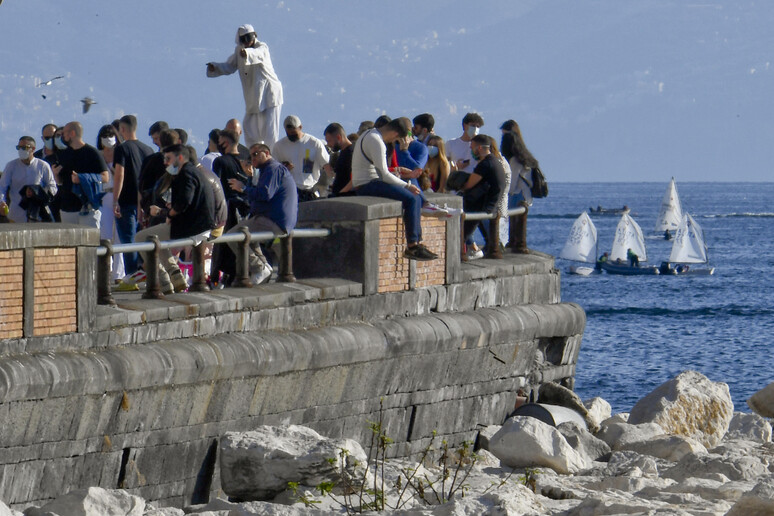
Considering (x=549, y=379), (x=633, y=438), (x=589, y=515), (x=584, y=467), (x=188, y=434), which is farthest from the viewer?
(x=549, y=379)

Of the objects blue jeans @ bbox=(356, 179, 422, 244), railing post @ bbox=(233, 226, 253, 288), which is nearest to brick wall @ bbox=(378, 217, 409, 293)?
blue jeans @ bbox=(356, 179, 422, 244)

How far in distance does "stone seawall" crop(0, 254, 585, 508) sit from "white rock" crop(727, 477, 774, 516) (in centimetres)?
375

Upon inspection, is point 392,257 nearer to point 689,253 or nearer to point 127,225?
point 127,225

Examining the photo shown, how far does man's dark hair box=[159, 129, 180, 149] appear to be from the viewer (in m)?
12.7

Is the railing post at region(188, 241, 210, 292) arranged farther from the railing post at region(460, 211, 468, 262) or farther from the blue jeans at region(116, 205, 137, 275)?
the railing post at region(460, 211, 468, 262)

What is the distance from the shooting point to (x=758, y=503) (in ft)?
30.1

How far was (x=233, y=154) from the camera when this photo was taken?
46.9ft

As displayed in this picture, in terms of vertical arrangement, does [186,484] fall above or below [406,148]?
below

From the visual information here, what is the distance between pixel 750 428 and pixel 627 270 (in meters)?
80.2

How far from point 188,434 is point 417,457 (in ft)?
10.5

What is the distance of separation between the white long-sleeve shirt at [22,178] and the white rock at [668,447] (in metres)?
5.73

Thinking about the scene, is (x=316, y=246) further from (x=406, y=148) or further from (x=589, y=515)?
(x=589, y=515)

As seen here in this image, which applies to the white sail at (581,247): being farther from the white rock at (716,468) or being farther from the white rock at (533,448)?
the white rock at (716,468)

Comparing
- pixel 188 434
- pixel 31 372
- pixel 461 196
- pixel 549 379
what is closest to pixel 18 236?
pixel 31 372
